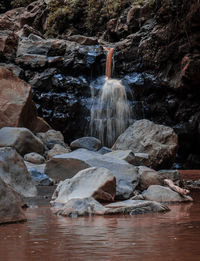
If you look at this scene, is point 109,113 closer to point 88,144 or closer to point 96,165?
point 88,144

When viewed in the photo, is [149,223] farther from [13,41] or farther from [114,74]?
[13,41]

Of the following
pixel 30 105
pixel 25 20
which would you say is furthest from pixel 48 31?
pixel 30 105

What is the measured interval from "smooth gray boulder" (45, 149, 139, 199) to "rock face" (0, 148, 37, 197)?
127 centimetres

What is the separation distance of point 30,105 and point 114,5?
12.6 metres

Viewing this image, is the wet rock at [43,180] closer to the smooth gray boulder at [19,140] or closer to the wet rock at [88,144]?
the smooth gray boulder at [19,140]

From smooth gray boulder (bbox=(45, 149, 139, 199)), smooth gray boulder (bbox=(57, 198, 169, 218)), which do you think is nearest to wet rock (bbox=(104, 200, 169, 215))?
smooth gray boulder (bbox=(57, 198, 169, 218))

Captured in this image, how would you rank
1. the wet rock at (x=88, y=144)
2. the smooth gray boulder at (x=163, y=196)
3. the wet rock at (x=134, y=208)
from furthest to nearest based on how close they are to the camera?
the wet rock at (x=88, y=144), the smooth gray boulder at (x=163, y=196), the wet rock at (x=134, y=208)

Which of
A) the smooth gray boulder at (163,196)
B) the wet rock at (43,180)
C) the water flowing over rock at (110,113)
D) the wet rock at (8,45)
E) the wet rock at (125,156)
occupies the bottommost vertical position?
the wet rock at (43,180)

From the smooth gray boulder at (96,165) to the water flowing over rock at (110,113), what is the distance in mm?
9125

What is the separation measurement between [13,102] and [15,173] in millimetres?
7726

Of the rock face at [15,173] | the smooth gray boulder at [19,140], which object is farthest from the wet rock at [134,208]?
the smooth gray boulder at [19,140]

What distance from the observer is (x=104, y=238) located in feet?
10.3

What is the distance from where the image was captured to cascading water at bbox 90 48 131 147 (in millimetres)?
17344

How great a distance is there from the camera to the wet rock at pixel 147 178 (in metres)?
7.00
